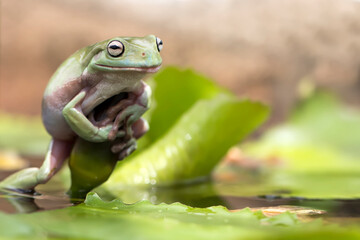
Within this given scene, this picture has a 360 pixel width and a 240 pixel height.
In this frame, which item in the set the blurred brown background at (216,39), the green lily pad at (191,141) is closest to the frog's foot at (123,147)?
the green lily pad at (191,141)

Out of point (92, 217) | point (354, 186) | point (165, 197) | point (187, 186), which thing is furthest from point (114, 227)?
point (354, 186)

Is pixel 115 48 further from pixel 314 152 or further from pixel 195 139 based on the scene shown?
pixel 314 152

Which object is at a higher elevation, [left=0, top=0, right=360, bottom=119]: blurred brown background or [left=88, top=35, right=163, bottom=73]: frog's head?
[left=0, top=0, right=360, bottom=119]: blurred brown background

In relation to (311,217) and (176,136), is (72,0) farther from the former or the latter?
(311,217)

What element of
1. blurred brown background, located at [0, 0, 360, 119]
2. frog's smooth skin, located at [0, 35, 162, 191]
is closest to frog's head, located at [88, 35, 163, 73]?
frog's smooth skin, located at [0, 35, 162, 191]

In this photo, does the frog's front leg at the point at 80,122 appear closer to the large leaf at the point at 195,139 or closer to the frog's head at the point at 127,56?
the frog's head at the point at 127,56

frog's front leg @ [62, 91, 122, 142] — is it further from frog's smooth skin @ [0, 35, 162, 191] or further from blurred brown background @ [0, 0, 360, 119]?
blurred brown background @ [0, 0, 360, 119]

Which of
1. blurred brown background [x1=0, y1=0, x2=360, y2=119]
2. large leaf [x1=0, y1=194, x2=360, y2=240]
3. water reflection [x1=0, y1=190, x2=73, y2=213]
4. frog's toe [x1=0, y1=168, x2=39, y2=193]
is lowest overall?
large leaf [x1=0, y1=194, x2=360, y2=240]
